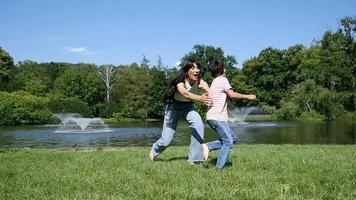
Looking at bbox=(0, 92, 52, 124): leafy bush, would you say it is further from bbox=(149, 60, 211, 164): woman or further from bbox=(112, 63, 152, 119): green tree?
bbox=(149, 60, 211, 164): woman

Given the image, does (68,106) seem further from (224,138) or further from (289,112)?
(224,138)

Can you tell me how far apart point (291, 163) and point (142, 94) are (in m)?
66.2

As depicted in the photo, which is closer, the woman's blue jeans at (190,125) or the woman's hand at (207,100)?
the woman's hand at (207,100)

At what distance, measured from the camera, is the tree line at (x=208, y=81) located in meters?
55.3

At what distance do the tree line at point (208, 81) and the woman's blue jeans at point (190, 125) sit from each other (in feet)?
149

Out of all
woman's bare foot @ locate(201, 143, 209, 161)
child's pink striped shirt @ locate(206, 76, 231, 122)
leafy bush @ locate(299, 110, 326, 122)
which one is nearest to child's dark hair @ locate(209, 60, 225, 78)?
child's pink striped shirt @ locate(206, 76, 231, 122)

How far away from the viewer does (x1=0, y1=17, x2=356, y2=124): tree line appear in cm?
5528

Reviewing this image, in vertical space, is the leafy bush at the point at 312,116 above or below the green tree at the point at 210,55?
below

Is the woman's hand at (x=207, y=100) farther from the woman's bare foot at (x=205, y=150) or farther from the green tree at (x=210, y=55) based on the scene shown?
the green tree at (x=210, y=55)

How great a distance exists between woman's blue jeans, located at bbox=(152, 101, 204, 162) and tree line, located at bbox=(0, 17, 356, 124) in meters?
45.5

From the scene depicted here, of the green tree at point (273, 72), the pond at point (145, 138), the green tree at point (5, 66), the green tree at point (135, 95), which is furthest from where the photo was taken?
the green tree at point (5, 66)

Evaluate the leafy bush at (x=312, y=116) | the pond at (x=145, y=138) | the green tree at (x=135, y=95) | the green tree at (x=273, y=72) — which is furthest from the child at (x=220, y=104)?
the green tree at (x=273, y=72)

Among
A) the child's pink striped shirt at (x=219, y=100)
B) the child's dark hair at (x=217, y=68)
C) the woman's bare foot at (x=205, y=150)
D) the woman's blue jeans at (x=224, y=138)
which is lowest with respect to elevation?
the woman's bare foot at (x=205, y=150)

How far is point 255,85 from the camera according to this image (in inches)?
3184
